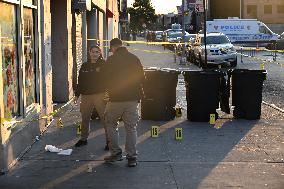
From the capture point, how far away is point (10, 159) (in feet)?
25.7

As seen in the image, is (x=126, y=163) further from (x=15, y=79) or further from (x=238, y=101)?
(x=238, y=101)

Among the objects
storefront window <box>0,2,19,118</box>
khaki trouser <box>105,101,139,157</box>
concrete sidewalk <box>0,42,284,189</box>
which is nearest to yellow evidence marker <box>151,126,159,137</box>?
concrete sidewalk <box>0,42,284,189</box>

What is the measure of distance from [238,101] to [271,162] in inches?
152

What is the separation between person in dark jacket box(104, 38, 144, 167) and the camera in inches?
312

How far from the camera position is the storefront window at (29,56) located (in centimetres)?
953

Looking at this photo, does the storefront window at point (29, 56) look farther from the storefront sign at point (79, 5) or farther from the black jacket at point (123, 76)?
the storefront sign at point (79, 5)

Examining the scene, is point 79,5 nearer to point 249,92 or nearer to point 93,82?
point 249,92

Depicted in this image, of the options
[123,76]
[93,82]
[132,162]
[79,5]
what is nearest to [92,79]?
[93,82]

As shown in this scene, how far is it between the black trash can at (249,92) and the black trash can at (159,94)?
4.62 feet

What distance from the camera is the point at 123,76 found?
26.1ft

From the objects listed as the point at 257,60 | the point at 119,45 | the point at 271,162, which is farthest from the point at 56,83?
the point at 257,60

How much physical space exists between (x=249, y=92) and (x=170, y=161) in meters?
4.22

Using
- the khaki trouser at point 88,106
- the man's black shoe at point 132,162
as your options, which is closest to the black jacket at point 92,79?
the khaki trouser at point 88,106

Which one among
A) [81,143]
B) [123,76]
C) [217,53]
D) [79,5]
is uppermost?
[79,5]
